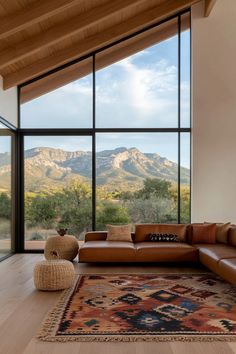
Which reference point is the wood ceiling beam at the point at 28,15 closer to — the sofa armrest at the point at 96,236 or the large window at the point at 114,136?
the large window at the point at 114,136

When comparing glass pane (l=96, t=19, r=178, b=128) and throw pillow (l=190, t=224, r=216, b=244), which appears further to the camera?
glass pane (l=96, t=19, r=178, b=128)

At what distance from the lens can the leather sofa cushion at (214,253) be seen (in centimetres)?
559

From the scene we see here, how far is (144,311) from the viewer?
13.6 feet

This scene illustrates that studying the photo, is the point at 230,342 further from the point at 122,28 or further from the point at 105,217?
the point at 122,28

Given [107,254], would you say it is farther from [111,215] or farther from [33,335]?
[33,335]

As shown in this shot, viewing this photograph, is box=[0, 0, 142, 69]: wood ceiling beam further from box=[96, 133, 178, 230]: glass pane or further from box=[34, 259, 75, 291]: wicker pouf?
box=[34, 259, 75, 291]: wicker pouf

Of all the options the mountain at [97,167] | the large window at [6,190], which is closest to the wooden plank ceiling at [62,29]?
the large window at [6,190]

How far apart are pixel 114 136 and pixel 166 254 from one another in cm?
318

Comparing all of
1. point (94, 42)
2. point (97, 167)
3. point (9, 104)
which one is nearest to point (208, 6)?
point (94, 42)

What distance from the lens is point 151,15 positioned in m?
8.09

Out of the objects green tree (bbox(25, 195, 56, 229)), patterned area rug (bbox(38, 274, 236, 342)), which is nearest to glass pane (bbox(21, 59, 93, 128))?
green tree (bbox(25, 195, 56, 229))

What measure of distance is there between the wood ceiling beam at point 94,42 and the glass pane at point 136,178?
1869mm

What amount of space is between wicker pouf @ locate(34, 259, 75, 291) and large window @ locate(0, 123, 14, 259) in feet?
8.99

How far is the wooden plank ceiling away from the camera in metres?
5.43
